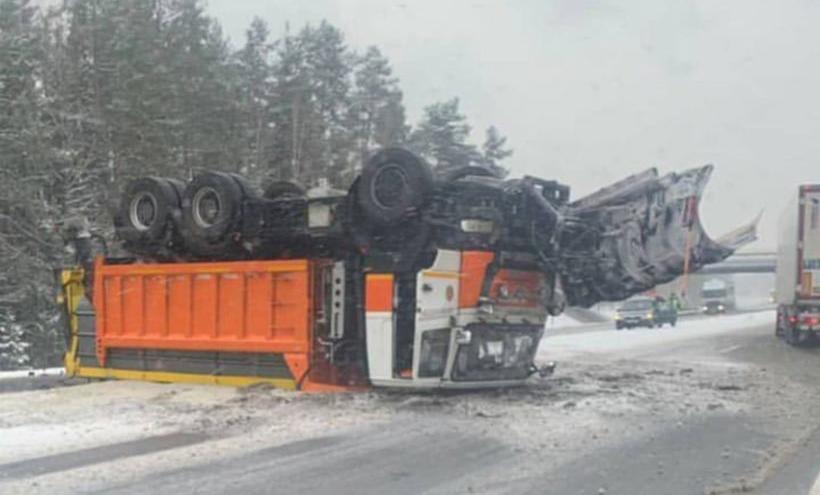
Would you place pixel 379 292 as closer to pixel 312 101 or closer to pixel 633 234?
pixel 633 234

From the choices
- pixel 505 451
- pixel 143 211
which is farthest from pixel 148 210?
pixel 505 451

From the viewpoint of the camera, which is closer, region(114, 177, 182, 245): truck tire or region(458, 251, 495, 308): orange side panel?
region(458, 251, 495, 308): orange side panel

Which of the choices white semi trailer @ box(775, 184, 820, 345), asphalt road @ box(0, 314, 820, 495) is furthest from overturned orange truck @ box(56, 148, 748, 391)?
white semi trailer @ box(775, 184, 820, 345)

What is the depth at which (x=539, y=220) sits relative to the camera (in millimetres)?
10750

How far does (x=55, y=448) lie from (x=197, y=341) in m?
3.79

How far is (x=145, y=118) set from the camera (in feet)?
122

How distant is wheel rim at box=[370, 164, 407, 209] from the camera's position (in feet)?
34.4

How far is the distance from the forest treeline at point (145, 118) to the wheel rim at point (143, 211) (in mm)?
16424

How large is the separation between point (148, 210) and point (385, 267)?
3.61m

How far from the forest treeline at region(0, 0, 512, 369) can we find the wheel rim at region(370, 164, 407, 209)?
19.4 meters

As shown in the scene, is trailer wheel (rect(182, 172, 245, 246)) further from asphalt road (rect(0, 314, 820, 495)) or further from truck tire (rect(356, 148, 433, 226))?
asphalt road (rect(0, 314, 820, 495))

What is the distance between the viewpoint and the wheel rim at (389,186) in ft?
34.4

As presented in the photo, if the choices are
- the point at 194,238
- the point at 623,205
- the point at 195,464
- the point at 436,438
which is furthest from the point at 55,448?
the point at 623,205

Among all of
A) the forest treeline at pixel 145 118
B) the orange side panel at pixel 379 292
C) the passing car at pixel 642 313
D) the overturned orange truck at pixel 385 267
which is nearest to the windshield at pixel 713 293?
the forest treeline at pixel 145 118
